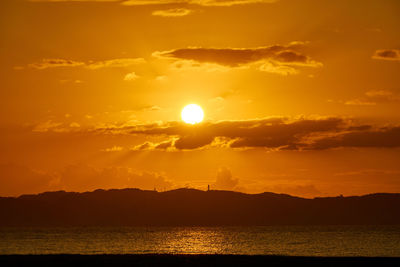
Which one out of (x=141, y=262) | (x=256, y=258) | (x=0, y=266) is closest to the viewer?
(x=0, y=266)

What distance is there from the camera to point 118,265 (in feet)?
193

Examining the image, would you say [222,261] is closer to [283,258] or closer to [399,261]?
[283,258]

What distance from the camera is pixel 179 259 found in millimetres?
64250

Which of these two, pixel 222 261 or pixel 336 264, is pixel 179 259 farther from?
pixel 336 264

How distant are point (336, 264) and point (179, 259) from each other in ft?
45.0

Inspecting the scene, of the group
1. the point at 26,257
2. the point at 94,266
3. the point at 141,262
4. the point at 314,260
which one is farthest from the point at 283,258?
the point at 26,257

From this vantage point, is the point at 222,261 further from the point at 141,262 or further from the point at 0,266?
the point at 0,266

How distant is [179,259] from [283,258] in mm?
10050

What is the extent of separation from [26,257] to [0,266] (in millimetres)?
9577

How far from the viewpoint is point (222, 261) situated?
62.5 meters

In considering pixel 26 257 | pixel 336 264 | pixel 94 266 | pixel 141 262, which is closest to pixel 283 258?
pixel 336 264

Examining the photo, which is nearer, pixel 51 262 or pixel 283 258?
pixel 51 262

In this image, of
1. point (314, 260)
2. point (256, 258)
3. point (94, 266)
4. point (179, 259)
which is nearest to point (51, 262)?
point (94, 266)

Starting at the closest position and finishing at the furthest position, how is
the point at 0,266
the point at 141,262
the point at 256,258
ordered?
1. the point at 0,266
2. the point at 141,262
3. the point at 256,258
